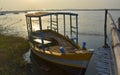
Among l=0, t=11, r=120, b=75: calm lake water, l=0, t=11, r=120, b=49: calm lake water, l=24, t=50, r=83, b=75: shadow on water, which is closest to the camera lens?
l=24, t=50, r=83, b=75: shadow on water

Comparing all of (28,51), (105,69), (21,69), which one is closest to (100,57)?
(105,69)

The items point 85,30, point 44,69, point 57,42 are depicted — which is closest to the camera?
point 44,69

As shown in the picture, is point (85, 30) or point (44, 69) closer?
point (44, 69)

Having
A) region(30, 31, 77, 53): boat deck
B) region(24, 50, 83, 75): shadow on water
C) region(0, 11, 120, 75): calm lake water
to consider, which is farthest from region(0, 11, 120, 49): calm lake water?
region(24, 50, 83, 75): shadow on water

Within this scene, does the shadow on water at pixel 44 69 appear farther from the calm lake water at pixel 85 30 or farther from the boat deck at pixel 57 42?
the calm lake water at pixel 85 30

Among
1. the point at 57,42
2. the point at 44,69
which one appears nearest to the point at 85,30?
the point at 57,42

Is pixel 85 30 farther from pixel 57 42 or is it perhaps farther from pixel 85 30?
pixel 57 42

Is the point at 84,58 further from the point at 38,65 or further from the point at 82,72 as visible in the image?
the point at 38,65

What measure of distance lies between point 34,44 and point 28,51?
403 centimetres

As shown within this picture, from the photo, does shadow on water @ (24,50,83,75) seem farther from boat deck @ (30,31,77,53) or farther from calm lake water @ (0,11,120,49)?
calm lake water @ (0,11,120,49)

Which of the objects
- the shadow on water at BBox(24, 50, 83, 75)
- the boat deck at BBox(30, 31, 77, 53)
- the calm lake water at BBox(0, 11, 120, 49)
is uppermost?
the boat deck at BBox(30, 31, 77, 53)

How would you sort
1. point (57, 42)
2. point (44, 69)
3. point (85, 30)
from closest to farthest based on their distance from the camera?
point (44, 69) → point (57, 42) → point (85, 30)

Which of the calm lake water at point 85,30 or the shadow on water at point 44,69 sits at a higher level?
the shadow on water at point 44,69

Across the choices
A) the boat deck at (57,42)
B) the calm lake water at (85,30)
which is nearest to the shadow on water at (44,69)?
the boat deck at (57,42)
